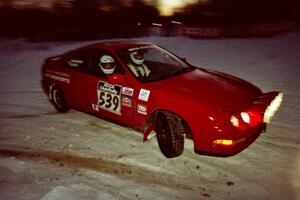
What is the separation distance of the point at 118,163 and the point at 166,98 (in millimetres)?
1132

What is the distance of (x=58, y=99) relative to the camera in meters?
6.54

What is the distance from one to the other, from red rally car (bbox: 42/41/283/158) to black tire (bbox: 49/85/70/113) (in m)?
0.16

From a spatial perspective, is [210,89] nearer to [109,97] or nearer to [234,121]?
[234,121]

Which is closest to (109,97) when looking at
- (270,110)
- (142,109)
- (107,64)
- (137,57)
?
(107,64)

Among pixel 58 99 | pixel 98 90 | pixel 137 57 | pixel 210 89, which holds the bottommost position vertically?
pixel 58 99

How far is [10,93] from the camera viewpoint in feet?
27.7

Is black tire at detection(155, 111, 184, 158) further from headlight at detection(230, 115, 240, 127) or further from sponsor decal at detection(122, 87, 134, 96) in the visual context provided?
headlight at detection(230, 115, 240, 127)

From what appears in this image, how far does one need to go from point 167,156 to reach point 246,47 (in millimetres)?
10417

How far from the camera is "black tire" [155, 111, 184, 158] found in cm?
448

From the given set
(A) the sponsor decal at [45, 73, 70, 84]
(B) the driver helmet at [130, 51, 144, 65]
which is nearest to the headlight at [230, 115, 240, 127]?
(B) the driver helmet at [130, 51, 144, 65]

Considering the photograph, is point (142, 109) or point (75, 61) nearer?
point (142, 109)

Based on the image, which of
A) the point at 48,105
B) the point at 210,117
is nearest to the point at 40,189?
the point at 210,117

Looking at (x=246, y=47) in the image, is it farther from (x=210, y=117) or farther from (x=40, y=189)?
(x=40, y=189)

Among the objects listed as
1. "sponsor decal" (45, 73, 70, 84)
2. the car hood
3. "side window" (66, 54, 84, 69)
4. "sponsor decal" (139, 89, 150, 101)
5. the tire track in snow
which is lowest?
the tire track in snow
